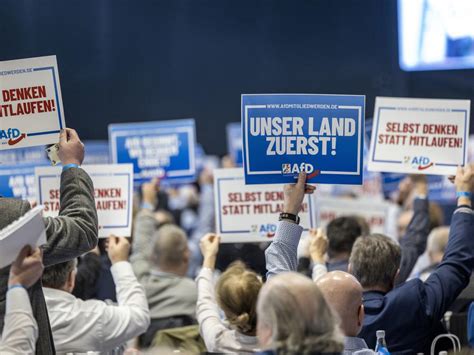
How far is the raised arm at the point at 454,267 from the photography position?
177 inches

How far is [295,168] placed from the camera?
4.44m

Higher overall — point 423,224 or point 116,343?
point 423,224

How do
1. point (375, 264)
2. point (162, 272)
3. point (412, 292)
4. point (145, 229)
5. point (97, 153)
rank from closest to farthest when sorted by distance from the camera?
point (412, 292)
point (375, 264)
point (162, 272)
point (145, 229)
point (97, 153)

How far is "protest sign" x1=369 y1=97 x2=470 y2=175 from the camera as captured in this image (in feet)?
17.5

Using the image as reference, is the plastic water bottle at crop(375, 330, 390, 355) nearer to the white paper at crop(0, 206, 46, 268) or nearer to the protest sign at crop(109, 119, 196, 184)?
the white paper at crop(0, 206, 46, 268)

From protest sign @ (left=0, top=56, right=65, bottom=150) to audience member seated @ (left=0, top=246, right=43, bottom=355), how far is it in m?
1.18

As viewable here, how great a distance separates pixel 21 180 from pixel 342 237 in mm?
1907

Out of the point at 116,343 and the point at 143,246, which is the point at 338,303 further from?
the point at 143,246

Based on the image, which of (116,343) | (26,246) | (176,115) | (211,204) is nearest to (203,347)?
(116,343)

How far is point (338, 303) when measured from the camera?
148 inches

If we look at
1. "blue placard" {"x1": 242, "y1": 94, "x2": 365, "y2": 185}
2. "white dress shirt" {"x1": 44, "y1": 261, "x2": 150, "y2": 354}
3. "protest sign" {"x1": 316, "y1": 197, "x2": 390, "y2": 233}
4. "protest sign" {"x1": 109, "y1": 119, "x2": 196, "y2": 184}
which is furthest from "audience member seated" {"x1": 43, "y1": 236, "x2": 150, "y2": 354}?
"protest sign" {"x1": 316, "y1": 197, "x2": 390, "y2": 233}

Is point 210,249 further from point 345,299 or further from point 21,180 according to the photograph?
point 345,299

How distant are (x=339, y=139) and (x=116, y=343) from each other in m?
1.38

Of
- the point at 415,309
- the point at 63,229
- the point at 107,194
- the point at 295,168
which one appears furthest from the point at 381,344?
the point at 107,194
